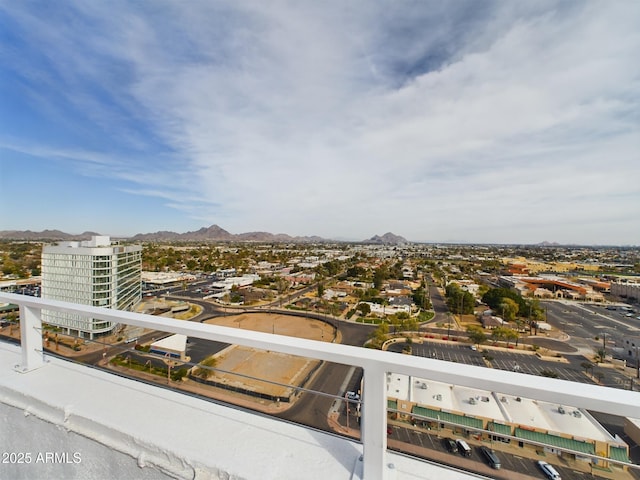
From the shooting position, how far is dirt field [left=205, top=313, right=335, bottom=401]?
539 centimetres

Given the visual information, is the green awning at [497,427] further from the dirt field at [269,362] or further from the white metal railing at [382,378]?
the dirt field at [269,362]

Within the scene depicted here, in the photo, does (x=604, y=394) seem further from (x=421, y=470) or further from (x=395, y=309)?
(x=395, y=309)

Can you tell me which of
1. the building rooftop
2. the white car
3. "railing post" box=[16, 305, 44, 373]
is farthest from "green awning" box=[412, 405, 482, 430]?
"railing post" box=[16, 305, 44, 373]

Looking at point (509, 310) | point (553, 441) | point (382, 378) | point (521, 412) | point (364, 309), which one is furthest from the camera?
point (364, 309)

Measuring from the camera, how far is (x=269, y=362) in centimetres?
763

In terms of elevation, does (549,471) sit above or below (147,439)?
below

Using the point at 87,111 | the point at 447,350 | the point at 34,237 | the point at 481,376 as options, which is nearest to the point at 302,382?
the point at 447,350

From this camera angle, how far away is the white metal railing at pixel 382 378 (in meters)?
0.41

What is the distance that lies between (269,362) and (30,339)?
7233mm

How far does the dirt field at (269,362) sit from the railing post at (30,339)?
2.24 m

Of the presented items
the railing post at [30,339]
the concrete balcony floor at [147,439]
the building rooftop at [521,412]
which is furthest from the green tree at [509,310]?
the railing post at [30,339]

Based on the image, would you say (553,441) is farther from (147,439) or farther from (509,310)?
(509,310)

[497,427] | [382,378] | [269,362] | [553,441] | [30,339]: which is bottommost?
[269,362]

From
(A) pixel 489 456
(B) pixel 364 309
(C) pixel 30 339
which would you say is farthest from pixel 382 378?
(B) pixel 364 309
